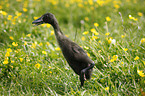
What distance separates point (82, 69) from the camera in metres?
2.46

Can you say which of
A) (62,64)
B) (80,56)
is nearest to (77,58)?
(80,56)

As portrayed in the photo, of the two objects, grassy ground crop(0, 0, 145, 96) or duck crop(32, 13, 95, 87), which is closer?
duck crop(32, 13, 95, 87)

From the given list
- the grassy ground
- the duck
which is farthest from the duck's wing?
the grassy ground

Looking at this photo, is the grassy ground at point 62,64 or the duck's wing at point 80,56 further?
the grassy ground at point 62,64

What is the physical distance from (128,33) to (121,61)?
779mm

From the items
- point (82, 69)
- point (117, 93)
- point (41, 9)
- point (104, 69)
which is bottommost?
point (117, 93)

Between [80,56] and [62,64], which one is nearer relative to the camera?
[80,56]

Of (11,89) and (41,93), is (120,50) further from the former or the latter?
(11,89)

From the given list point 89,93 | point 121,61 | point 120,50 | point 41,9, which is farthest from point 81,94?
point 41,9

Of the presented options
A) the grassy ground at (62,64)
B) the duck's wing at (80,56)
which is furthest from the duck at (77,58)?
the grassy ground at (62,64)

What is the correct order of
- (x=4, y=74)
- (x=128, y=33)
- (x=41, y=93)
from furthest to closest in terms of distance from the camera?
1. (x=128, y=33)
2. (x=4, y=74)
3. (x=41, y=93)

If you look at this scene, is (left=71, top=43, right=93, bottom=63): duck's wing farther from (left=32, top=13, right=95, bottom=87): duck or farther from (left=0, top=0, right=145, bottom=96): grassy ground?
(left=0, top=0, right=145, bottom=96): grassy ground

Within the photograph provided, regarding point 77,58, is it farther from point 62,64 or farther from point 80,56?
point 62,64

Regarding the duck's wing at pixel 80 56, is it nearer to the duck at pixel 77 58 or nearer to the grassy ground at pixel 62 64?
the duck at pixel 77 58
